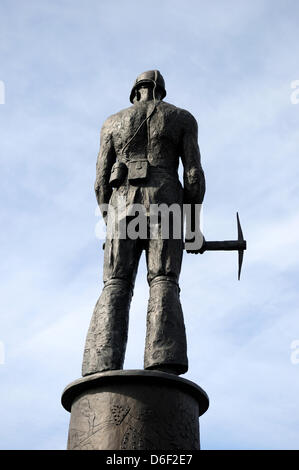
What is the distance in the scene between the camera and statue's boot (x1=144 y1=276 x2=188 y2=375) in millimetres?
5957

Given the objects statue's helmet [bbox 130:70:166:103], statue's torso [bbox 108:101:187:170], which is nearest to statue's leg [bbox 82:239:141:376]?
statue's torso [bbox 108:101:187:170]

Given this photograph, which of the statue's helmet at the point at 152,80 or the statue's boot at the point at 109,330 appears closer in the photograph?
the statue's boot at the point at 109,330

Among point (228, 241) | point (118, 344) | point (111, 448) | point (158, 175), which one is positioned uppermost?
point (158, 175)

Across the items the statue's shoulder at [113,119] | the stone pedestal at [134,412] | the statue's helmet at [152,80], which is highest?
the statue's helmet at [152,80]

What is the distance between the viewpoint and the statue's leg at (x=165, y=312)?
235 inches

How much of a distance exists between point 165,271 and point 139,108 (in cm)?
210

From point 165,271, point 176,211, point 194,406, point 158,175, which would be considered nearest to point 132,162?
point 158,175

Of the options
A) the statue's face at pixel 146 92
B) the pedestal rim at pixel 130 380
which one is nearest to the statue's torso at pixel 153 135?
the statue's face at pixel 146 92

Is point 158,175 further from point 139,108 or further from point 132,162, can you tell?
point 139,108

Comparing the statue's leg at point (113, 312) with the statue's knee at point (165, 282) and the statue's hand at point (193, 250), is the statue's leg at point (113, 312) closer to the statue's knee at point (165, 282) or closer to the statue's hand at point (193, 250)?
the statue's knee at point (165, 282)

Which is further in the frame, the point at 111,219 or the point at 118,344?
the point at 111,219

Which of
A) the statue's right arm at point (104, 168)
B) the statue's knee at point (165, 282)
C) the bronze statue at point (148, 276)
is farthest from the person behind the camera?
the statue's right arm at point (104, 168)

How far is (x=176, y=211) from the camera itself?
22.5 ft

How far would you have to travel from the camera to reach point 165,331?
19.9ft
